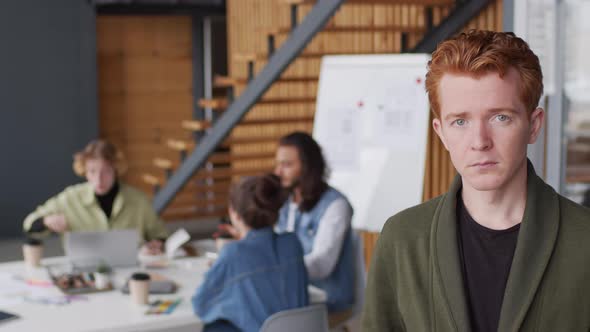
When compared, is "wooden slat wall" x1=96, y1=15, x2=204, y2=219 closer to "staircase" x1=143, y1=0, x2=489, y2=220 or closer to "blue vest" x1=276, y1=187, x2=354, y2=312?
"staircase" x1=143, y1=0, x2=489, y2=220

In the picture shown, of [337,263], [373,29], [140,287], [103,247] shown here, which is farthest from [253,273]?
[373,29]

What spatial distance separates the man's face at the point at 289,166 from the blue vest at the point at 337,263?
0.17 m

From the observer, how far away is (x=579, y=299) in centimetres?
130

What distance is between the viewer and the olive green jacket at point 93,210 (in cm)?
471

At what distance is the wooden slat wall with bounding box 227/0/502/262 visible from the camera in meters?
5.45

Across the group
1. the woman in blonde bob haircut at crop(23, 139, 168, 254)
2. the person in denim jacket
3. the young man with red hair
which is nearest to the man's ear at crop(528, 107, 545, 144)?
the young man with red hair

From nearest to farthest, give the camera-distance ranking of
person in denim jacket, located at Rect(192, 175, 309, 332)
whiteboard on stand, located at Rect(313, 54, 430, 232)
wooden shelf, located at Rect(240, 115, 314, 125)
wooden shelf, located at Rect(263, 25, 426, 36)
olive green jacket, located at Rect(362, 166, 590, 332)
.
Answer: olive green jacket, located at Rect(362, 166, 590, 332) < person in denim jacket, located at Rect(192, 175, 309, 332) < whiteboard on stand, located at Rect(313, 54, 430, 232) < wooden shelf, located at Rect(263, 25, 426, 36) < wooden shelf, located at Rect(240, 115, 314, 125)

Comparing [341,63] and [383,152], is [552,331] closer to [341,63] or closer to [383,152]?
[383,152]

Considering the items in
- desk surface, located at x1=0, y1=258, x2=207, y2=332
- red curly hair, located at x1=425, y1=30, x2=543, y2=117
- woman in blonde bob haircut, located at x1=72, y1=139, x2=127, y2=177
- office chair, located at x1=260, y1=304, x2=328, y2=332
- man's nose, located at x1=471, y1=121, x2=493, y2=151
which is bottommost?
desk surface, located at x1=0, y1=258, x2=207, y2=332

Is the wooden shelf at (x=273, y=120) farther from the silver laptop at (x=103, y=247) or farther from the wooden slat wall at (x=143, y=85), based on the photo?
the silver laptop at (x=103, y=247)

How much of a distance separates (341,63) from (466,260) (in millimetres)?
4209

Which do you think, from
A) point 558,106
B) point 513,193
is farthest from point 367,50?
point 513,193

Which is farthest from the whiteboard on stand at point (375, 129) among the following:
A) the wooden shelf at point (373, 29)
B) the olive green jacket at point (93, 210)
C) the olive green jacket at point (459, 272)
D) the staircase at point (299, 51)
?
the olive green jacket at point (459, 272)

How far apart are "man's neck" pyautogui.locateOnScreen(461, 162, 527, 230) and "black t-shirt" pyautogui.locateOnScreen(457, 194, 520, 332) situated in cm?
1
